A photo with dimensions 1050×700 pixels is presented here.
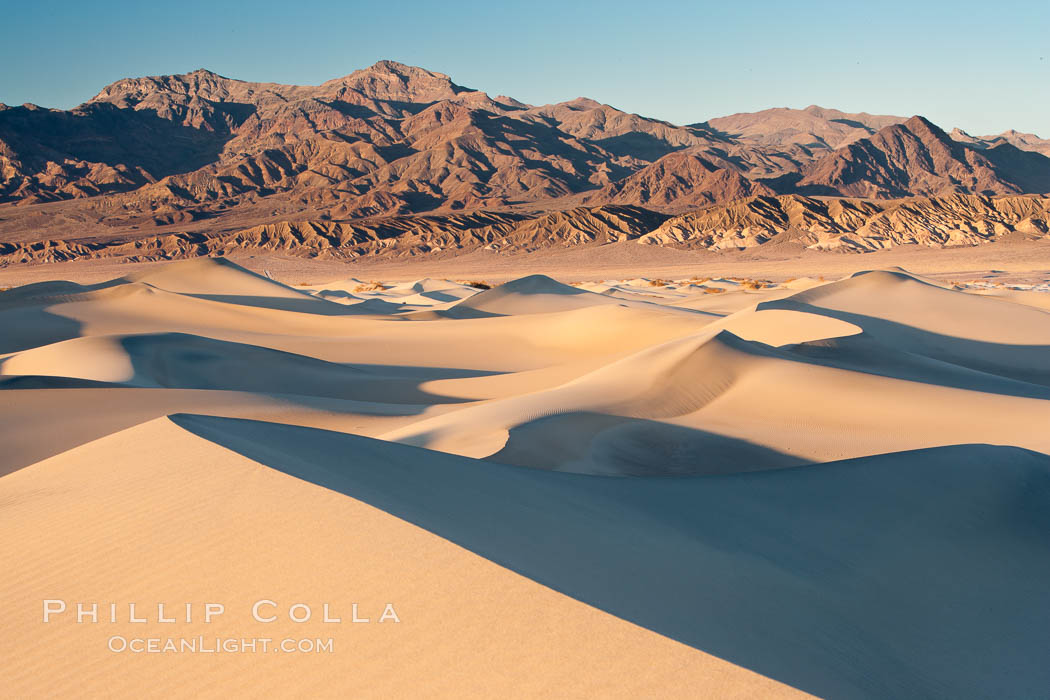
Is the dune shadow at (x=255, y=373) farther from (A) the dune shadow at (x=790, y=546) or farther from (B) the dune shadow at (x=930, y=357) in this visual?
(A) the dune shadow at (x=790, y=546)

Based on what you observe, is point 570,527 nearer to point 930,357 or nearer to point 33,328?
point 930,357

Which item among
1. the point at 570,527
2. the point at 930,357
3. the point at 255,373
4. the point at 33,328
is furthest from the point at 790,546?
the point at 33,328

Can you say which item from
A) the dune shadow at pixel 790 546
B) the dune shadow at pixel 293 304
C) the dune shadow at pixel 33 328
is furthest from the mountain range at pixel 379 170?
the dune shadow at pixel 790 546

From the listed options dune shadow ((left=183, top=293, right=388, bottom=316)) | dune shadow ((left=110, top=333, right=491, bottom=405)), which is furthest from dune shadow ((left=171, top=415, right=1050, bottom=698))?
dune shadow ((left=183, top=293, right=388, bottom=316))

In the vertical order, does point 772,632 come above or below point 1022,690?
above

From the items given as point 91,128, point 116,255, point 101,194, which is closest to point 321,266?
point 116,255

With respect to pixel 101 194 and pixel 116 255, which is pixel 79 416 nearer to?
pixel 116 255
